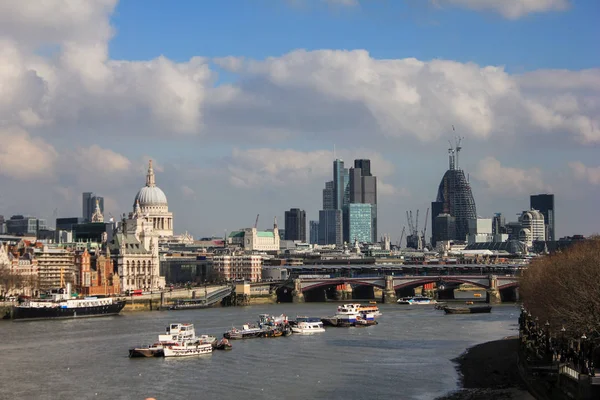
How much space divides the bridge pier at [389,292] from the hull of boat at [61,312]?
45.2 metres

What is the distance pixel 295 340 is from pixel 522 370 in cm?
3151

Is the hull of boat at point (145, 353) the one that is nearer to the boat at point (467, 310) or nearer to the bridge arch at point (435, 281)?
the boat at point (467, 310)

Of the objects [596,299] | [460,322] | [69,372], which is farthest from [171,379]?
[460,322]

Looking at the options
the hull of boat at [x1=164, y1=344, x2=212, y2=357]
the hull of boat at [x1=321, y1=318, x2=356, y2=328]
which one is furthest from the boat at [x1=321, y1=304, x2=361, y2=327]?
the hull of boat at [x1=164, y1=344, x2=212, y2=357]

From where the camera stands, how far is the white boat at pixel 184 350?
253 ft

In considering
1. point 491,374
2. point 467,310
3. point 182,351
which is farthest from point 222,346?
point 467,310

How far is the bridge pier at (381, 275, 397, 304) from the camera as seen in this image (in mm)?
161375

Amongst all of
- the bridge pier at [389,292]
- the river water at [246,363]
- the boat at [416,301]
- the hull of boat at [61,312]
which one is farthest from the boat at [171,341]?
the bridge pier at [389,292]

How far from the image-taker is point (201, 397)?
58062 millimetres

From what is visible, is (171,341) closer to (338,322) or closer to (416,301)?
(338,322)

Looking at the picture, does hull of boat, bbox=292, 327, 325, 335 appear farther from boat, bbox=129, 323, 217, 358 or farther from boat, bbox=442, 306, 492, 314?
boat, bbox=442, 306, 492, 314

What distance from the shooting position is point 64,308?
12288cm

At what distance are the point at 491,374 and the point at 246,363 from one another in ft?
53.4

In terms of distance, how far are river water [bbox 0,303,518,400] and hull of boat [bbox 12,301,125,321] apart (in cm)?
790
